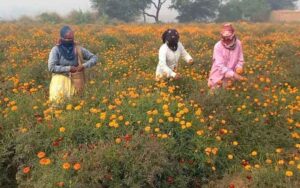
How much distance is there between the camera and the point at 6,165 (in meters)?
4.50

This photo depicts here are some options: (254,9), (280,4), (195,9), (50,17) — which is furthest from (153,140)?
(280,4)

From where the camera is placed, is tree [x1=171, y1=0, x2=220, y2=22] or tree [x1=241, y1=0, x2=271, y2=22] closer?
tree [x1=171, y1=0, x2=220, y2=22]

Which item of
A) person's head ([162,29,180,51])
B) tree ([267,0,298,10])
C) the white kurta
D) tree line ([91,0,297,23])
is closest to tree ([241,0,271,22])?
tree line ([91,0,297,23])

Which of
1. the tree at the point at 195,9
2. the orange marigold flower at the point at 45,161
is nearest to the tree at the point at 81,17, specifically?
the tree at the point at 195,9

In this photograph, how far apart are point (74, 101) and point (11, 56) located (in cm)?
554

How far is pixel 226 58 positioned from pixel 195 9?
4555cm

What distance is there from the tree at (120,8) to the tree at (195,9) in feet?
15.3

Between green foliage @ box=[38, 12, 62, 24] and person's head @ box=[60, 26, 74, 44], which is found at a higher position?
person's head @ box=[60, 26, 74, 44]

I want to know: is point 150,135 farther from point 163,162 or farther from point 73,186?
point 73,186

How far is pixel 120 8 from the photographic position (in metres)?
47.9

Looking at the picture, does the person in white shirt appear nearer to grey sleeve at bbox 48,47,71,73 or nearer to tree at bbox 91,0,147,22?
grey sleeve at bbox 48,47,71,73

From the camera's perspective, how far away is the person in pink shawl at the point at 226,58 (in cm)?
584

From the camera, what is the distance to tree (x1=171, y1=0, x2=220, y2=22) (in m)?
49.2

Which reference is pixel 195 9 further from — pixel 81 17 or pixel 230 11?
pixel 81 17
